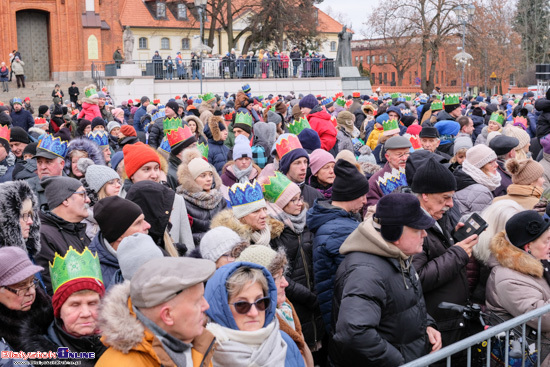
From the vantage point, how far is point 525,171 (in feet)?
20.0

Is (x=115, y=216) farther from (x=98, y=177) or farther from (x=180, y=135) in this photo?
(x=180, y=135)

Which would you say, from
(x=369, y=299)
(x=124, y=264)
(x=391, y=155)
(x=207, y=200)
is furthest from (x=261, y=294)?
(x=391, y=155)

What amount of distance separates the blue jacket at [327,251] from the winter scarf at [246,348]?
4.46 feet

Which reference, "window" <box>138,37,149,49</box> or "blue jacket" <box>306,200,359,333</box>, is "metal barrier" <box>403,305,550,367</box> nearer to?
"blue jacket" <box>306,200,359,333</box>

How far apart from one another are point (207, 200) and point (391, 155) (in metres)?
2.14

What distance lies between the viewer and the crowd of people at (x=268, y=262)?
3133 millimetres

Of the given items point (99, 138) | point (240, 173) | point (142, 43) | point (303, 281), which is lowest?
point (303, 281)

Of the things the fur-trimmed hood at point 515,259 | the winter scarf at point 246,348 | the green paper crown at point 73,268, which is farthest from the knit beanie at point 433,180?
the green paper crown at point 73,268

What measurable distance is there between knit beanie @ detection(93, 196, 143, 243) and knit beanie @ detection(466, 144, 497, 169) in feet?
11.7

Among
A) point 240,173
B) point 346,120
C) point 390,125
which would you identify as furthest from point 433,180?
point 346,120

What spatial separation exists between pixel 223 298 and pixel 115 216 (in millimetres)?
1486

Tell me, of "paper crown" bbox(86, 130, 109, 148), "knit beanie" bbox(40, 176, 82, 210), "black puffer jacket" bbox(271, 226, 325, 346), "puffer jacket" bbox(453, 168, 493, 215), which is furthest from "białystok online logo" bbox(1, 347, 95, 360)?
"paper crown" bbox(86, 130, 109, 148)

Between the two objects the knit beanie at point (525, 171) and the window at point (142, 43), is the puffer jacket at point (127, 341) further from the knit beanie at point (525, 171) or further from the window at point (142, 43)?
the window at point (142, 43)

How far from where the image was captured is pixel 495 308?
4.66 metres
